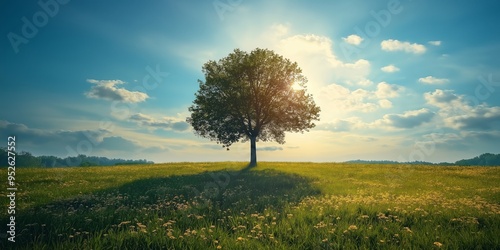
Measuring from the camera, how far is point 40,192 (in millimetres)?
18156

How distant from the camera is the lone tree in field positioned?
40.8m

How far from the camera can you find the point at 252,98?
41.1 m

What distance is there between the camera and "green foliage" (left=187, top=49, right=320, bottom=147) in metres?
41.1

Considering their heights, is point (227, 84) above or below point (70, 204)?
above

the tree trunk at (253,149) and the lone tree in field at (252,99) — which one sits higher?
the lone tree in field at (252,99)

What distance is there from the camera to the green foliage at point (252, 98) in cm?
4106

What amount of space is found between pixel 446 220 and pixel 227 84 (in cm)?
3247

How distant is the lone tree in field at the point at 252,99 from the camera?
40.8 m

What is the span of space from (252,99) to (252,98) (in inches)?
5.4

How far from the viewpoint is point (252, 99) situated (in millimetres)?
41156

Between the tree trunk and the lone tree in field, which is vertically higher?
the lone tree in field

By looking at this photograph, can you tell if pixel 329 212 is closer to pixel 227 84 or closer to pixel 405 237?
pixel 405 237

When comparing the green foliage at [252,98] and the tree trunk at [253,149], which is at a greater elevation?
the green foliage at [252,98]

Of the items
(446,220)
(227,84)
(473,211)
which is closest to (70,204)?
(446,220)
